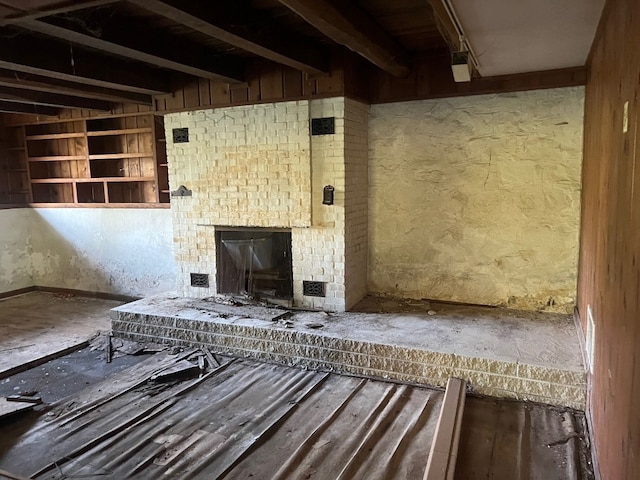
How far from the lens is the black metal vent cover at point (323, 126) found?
401 centimetres

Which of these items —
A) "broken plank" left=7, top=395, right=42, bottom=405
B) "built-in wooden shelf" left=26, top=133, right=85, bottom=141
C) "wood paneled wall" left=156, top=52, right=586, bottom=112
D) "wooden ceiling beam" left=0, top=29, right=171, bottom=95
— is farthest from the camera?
"built-in wooden shelf" left=26, top=133, right=85, bottom=141

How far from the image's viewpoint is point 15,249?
627cm

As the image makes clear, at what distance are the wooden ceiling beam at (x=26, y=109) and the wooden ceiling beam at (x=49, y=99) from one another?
62cm

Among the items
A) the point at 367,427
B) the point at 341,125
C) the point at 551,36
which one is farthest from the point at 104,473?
the point at 551,36

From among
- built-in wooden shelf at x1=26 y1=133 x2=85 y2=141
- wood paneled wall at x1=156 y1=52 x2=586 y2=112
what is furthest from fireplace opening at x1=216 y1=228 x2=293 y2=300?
built-in wooden shelf at x1=26 y1=133 x2=85 y2=141

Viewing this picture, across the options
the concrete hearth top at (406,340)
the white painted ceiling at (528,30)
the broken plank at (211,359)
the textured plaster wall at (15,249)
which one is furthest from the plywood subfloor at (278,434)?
the textured plaster wall at (15,249)

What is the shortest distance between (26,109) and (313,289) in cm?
404

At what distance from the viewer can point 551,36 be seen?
266cm

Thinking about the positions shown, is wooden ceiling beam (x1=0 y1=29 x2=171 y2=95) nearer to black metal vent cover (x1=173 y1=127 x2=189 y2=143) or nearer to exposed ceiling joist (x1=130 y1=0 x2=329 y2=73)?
black metal vent cover (x1=173 y1=127 x2=189 y2=143)

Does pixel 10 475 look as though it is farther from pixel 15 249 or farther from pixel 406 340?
pixel 15 249

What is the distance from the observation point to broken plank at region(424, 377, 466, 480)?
2.23 meters

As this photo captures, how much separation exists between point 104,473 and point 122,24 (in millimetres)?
2701

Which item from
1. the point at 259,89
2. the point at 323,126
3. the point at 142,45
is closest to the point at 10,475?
the point at 142,45

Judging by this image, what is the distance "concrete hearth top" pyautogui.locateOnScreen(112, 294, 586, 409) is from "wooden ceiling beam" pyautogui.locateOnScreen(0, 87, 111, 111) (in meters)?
2.29
